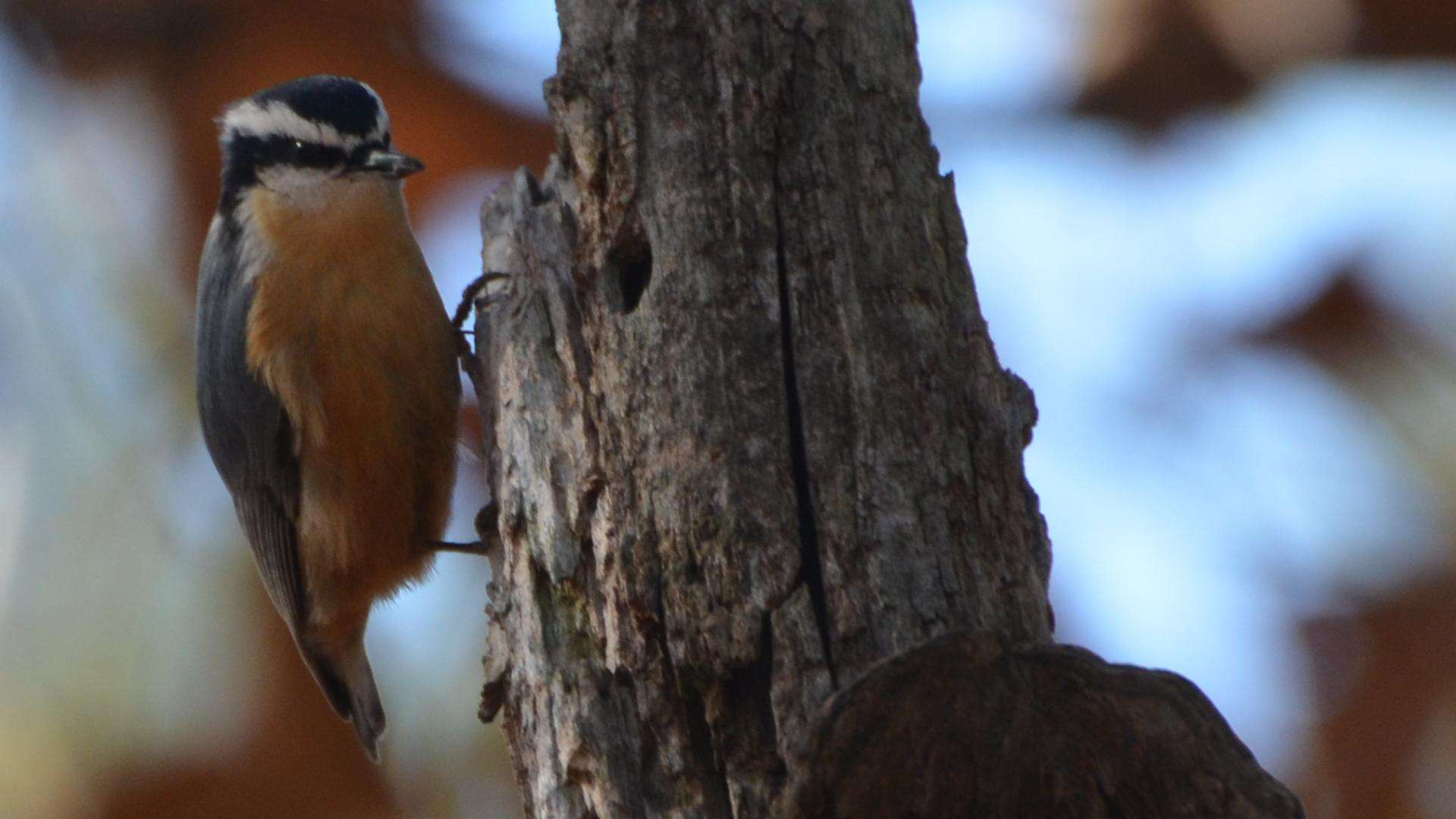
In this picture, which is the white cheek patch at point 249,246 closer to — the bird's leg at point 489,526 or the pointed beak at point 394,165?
the pointed beak at point 394,165

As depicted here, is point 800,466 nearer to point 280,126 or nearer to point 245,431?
point 245,431

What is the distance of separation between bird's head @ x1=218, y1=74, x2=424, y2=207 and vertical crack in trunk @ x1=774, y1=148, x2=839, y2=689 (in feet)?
5.10

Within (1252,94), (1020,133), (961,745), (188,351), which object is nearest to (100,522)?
(188,351)

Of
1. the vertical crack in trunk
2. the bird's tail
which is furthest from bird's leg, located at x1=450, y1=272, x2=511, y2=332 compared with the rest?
the bird's tail

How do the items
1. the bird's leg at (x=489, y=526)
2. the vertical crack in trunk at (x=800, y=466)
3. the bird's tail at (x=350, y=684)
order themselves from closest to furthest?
the vertical crack in trunk at (x=800, y=466) → the bird's leg at (x=489, y=526) → the bird's tail at (x=350, y=684)

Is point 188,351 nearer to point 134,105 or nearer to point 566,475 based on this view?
point 134,105

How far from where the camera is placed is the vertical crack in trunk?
1927 millimetres

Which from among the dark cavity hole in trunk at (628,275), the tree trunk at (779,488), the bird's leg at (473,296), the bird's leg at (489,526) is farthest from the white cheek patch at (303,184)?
the dark cavity hole in trunk at (628,275)

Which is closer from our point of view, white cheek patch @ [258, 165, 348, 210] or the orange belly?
the orange belly

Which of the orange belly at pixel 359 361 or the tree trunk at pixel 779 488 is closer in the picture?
the tree trunk at pixel 779 488

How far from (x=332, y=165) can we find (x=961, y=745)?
2.47 meters

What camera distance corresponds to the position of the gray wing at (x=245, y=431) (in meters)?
3.55

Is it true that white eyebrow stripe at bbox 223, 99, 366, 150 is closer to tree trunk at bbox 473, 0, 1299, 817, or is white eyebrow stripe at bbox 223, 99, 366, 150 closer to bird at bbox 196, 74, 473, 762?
bird at bbox 196, 74, 473, 762

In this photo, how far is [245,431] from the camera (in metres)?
3.61
